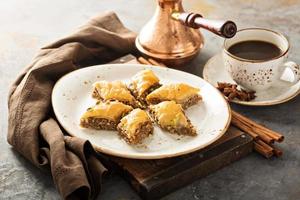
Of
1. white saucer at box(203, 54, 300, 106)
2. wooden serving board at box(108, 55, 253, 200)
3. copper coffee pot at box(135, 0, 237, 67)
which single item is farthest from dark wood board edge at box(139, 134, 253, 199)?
copper coffee pot at box(135, 0, 237, 67)

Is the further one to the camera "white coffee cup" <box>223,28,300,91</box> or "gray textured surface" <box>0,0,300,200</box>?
"white coffee cup" <box>223,28,300,91</box>

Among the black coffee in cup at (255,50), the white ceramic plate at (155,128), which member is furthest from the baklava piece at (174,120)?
the black coffee in cup at (255,50)

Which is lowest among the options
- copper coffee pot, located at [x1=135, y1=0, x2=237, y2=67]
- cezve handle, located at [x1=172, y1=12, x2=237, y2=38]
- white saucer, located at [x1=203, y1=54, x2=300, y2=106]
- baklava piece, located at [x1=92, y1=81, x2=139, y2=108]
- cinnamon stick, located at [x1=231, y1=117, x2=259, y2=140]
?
cinnamon stick, located at [x1=231, y1=117, x2=259, y2=140]

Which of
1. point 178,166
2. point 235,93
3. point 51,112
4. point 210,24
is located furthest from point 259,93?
point 51,112

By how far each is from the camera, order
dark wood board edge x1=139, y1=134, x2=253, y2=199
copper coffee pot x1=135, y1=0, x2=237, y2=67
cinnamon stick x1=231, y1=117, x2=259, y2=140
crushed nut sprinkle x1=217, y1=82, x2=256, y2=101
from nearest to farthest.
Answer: dark wood board edge x1=139, y1=134, x2=253, y2=199 → cinnamon stick x1=231, y1=117, x2=259, y2=140 → crushed nut sprinkle x1=217, y1=82, x2=256, y2=101 → copper coffee pot x1=135, y1=0, x2=237, y2=67

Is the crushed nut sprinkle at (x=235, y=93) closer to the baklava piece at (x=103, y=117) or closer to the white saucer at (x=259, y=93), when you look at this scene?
the white saucer at (x=259, y=93)

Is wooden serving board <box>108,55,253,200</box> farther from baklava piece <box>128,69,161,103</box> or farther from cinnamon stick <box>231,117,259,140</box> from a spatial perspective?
baklava piece <box>128,69,161,103</box>

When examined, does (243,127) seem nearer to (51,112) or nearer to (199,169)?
(199,169)
